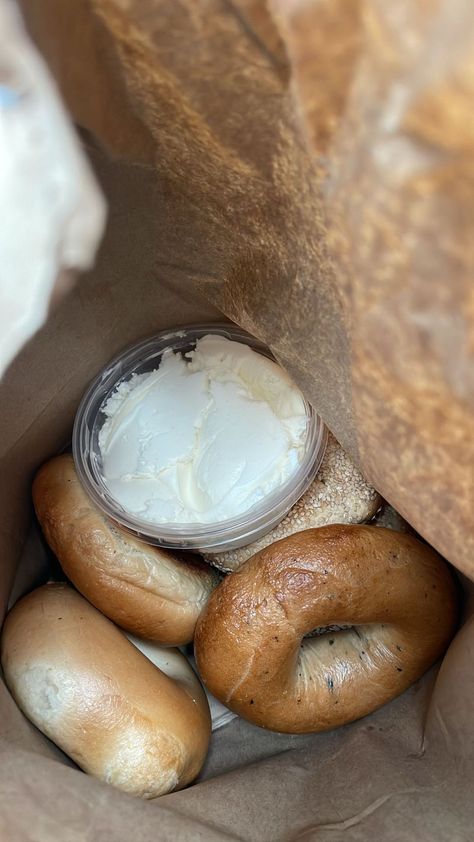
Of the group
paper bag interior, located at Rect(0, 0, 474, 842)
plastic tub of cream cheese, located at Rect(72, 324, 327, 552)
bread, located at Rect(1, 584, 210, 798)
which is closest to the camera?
paper bag interior, located at Rect(0, 0, 474, 842)

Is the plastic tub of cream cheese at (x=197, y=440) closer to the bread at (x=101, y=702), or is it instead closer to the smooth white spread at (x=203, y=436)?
the smooth white spread at (x=203, y=436)

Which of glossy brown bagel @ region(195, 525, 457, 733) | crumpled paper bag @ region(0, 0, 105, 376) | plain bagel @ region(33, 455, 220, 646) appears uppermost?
crumpled paper bag @ region(0, 0, 105, 376)

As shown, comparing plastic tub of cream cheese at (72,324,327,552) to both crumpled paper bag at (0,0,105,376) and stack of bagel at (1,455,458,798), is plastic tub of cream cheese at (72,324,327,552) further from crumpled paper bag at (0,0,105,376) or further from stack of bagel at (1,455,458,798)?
crumpled paper bag at (0,0,105,376)

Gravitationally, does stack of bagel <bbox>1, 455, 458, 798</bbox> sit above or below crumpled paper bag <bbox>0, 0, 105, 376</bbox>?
below

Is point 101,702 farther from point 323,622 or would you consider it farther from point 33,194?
point 33,194

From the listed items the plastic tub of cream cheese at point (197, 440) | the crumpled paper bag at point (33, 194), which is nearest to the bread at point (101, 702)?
the plastic tub of cream cheese at point (197, 440)

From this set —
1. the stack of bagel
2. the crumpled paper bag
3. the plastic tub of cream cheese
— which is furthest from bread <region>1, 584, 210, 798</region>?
the crumpled paper bag
